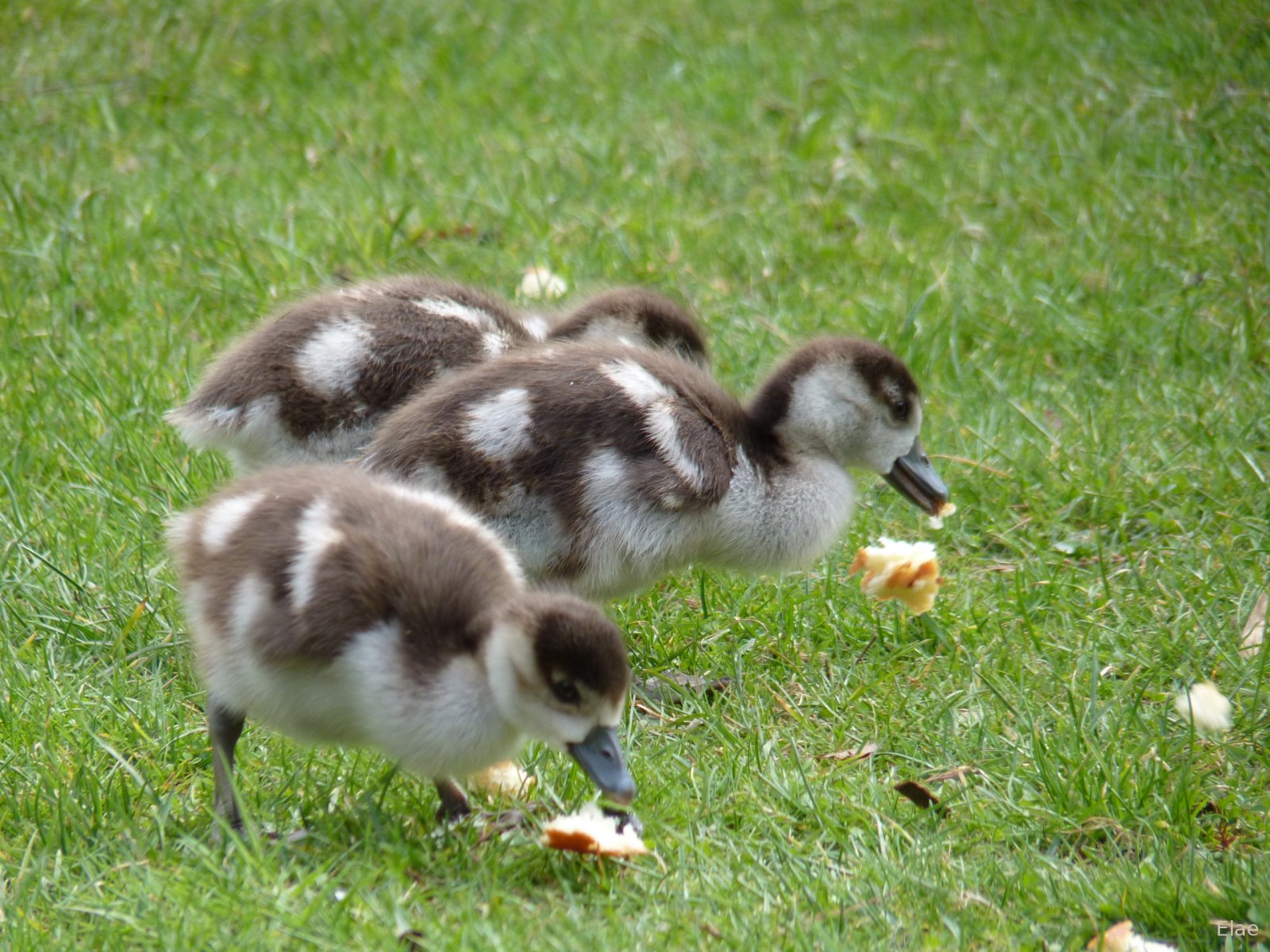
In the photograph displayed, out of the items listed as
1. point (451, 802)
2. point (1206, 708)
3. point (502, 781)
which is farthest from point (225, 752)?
point (1206, 708)

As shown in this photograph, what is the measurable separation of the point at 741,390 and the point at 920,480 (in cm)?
117

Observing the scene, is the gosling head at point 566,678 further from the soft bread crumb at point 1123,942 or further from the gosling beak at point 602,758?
the soft bread crumb at point 1123,942

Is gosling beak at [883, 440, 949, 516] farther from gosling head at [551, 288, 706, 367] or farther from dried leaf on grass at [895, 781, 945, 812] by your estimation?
dried leaf on grass at [895, 781, 945, 812]

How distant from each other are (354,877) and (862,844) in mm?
1037

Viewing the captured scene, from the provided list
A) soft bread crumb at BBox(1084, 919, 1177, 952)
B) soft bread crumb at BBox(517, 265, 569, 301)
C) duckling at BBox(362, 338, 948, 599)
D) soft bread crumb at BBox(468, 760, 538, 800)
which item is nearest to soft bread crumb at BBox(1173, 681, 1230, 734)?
soft bread crumb at BBox(1084, 919, 1177, 952)

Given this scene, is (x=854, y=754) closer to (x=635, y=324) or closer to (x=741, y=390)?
(x=635, y=324)

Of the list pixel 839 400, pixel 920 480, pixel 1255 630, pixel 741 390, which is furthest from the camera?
pixel 741 390

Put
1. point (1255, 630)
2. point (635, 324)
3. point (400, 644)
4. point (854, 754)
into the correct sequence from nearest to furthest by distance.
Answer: point (400, 644) < point (854, 754) < point (1255, 630) < point (635, 324)

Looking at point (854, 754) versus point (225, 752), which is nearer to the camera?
point (225, 752)

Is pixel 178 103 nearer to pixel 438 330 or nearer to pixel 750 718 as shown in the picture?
pixel 438 330

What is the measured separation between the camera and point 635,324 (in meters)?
4.50

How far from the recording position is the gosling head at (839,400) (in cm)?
409

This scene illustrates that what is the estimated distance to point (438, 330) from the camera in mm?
4176

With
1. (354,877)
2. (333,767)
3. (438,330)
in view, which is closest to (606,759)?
(354,877)
